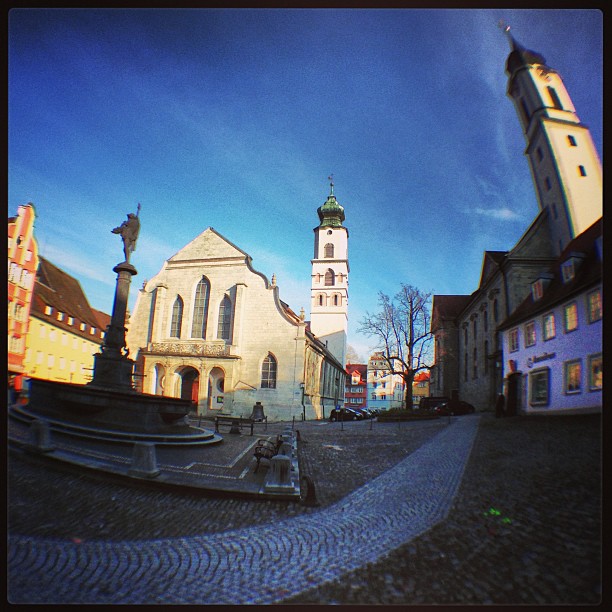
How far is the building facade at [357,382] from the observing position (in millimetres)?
3377

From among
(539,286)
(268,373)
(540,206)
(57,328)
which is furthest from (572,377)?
(57,328)

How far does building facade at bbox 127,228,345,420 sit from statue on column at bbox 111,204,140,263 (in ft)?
1.43

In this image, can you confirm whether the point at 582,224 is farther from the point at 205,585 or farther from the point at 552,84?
the point at 205,585

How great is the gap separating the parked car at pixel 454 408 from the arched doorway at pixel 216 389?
2229mm

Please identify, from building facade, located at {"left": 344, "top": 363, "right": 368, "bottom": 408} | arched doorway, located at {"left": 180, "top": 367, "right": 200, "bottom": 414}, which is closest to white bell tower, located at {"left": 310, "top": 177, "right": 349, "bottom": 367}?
building facade, located at {"left": 344, "top": 363, "right": 368, "bottom": 408}

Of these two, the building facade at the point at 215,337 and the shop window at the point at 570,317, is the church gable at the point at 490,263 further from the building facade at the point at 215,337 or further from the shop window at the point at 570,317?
the building facade at the point at 215,337

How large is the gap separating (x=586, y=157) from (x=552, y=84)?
0.69 meters

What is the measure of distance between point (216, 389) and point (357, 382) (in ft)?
5.08

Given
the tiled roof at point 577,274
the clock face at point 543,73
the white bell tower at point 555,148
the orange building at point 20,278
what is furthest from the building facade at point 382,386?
the orange building at point 20,278

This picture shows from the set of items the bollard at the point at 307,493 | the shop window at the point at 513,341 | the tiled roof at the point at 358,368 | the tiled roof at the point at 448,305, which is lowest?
the bollard at the point at 307,493

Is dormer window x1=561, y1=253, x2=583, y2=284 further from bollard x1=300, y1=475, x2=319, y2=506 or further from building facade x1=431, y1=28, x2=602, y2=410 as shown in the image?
bollard x1=300, y1=475, x2=319, y2=506

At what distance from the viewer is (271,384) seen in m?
3.83

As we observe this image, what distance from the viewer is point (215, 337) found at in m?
3.78
